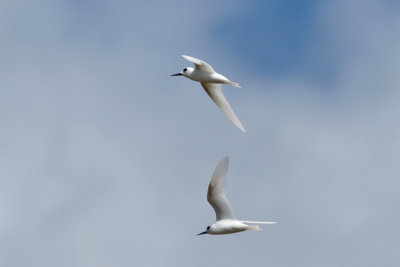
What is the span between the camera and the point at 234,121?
36.1 meters

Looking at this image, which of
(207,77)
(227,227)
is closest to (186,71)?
(207,77)

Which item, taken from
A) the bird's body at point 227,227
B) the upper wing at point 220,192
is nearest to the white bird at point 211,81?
the upper wing at point 220,192

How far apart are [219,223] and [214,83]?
17.3 ft

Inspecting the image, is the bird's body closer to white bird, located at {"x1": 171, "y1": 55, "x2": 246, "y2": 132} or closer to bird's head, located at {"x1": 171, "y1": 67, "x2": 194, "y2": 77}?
white bird, located at {"x1": 171, "y1": 55, "x2": 246, "y2": 132}

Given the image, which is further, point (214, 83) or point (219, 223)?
point (214, 83)

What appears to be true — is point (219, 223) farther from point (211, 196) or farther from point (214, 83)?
point (214, 83)

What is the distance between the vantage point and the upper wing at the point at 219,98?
119 feet

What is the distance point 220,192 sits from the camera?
3203 cm

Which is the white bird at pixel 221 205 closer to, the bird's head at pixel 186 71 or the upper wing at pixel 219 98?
the bird's head at pixel 186 71

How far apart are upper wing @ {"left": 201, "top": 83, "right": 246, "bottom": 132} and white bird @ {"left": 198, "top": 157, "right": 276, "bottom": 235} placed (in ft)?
15.0

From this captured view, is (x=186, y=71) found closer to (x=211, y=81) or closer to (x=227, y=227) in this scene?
(x=211, y=81)

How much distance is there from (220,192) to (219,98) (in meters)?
5.42

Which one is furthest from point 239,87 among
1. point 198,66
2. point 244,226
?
point 244,226

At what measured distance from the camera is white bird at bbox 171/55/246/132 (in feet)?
111
